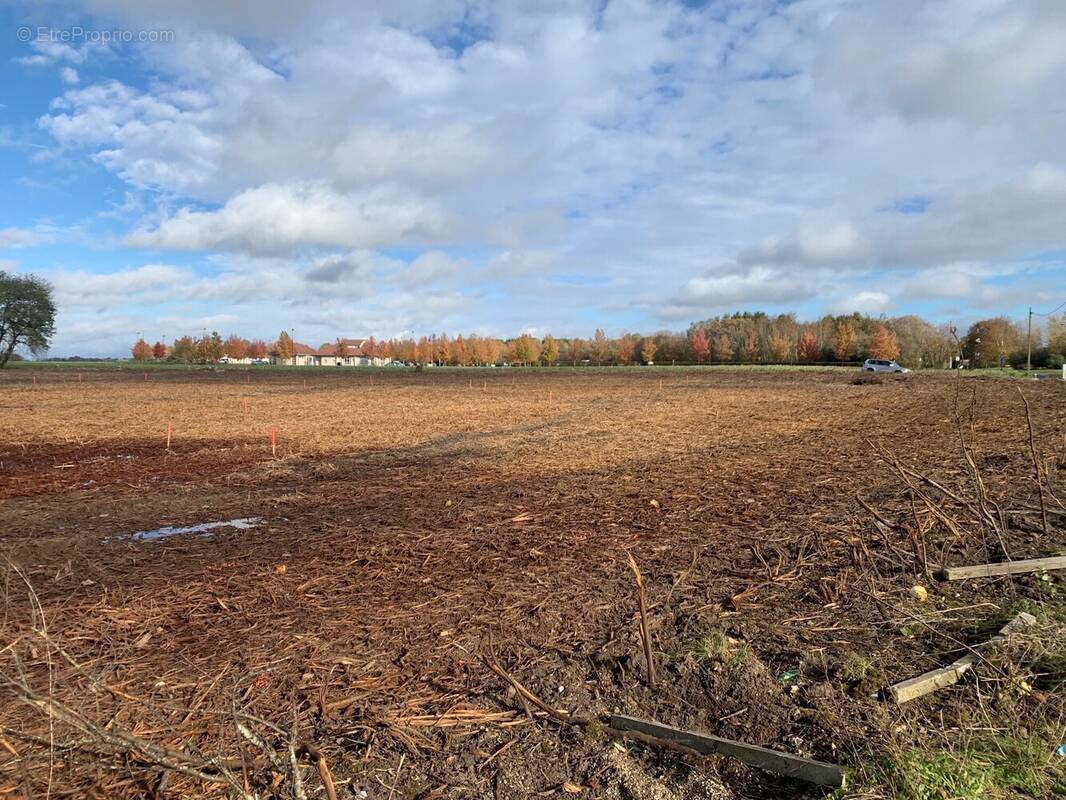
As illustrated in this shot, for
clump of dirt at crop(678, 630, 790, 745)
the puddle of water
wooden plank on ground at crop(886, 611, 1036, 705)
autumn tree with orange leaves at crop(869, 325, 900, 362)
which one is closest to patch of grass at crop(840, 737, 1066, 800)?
wooden plank on ground at crop(886, 611, 1036, 705)

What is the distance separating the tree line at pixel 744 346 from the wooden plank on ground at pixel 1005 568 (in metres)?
63.8

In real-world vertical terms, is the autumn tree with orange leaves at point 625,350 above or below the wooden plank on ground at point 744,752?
above

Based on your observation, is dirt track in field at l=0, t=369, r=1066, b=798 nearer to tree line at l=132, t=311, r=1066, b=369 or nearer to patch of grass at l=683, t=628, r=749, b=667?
patch of grass at l=683, t=628, r=749, b=667

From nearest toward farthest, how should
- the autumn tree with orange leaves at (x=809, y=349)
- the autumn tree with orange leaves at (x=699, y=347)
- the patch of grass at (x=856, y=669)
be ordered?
1. the patch of grass at (x=856, y=669)
2. the autumn tree with orange leaves at (x=809, y=349)
3. the autumn tree with orange leaves at (x=699, y=347)

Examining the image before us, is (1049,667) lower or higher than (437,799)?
higher

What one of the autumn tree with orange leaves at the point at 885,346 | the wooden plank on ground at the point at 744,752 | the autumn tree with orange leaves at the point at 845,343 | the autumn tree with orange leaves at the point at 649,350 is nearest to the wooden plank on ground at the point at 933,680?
the wooden plank on ground at the point at 744,752

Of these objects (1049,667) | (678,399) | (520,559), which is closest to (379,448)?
(520,559)

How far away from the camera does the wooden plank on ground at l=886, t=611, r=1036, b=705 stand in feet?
12.2

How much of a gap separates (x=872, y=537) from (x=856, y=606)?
81.5 inches

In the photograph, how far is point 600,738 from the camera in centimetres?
361

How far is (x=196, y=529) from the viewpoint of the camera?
8.82 meters

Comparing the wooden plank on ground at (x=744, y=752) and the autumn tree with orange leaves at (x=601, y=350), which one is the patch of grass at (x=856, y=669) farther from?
the autumn tree with orange leaves at (x=601, y=350)

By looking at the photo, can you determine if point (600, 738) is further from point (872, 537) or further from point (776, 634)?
point (872, 537)

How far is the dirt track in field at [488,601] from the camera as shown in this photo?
3541 millimetres
